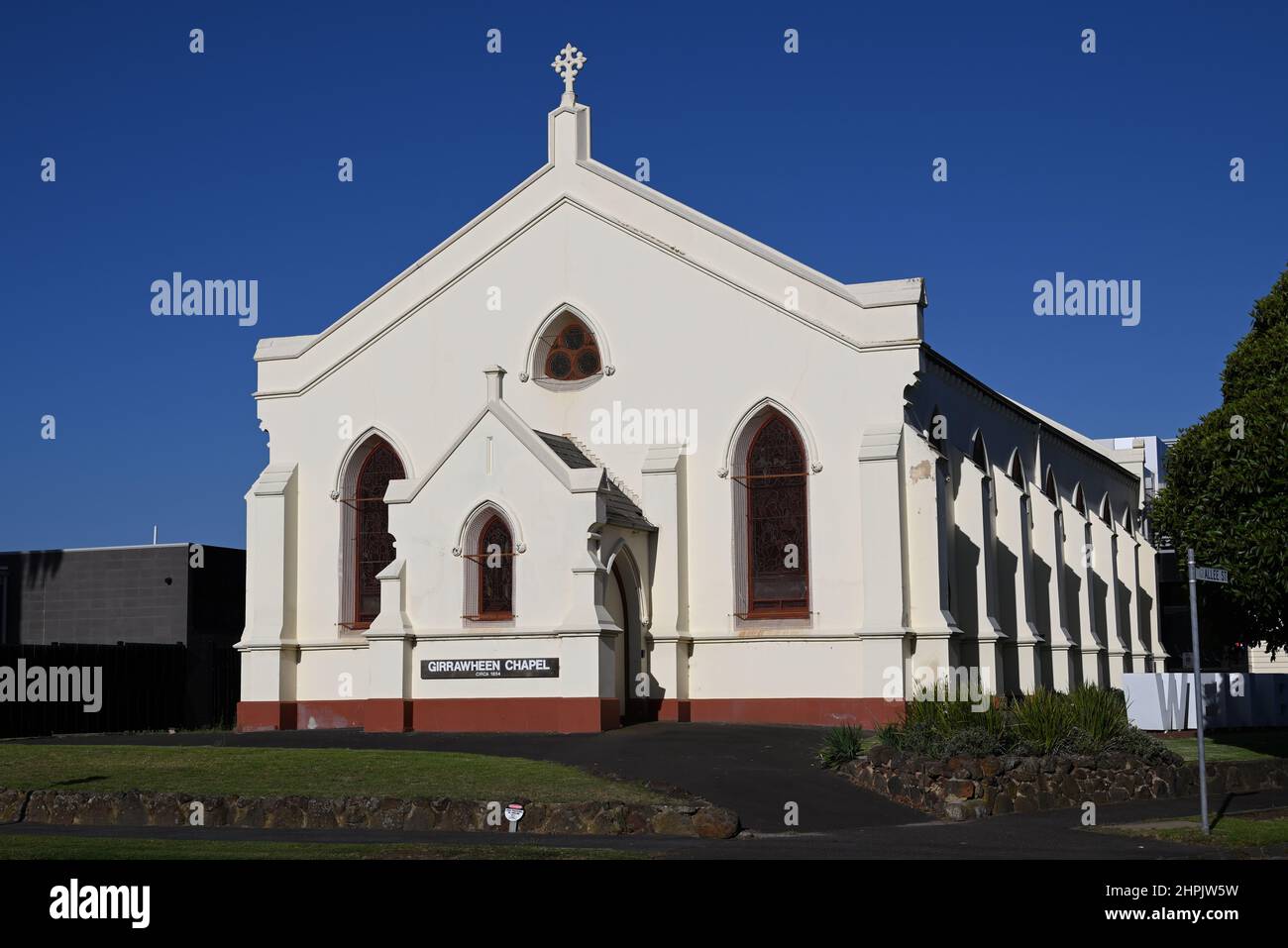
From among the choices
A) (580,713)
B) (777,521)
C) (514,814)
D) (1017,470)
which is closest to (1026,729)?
(514,814)

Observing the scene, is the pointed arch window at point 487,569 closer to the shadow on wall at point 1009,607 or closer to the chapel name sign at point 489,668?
the chapel name sign at point 489,668

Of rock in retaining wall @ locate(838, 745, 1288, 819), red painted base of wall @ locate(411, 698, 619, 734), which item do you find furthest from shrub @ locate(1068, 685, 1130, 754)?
red painted base of wall @ locate(411, 698, 619, 734)

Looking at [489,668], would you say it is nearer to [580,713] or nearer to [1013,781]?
[580,713]

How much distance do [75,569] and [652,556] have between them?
→ 1984 cm

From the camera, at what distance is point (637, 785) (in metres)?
19.9

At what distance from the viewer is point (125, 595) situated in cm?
4047

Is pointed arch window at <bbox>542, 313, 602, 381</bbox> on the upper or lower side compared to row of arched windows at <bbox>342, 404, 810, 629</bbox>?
upper

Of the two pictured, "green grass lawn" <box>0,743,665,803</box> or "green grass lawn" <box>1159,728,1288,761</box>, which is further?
"green grass lawn" <box>1159,728,1288,761</box>

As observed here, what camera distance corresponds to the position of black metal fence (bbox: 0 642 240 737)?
108 feet

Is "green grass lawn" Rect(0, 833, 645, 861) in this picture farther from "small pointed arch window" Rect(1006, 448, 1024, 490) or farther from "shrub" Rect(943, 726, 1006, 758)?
"small pointed arch window" Rect(1006, 448, 1024, 490)

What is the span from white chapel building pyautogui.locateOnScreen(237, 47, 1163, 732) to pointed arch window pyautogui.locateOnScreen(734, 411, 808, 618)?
1.8 inches

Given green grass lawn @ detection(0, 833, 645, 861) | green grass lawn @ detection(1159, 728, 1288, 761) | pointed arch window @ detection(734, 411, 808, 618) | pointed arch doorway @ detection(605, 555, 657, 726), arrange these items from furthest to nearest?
1. pointed arch window @ detection(734, 411, 808, 618)
2. pointed arch doorway @ detection(605, 555, 657, 726)
3. green grass lawn @ detection(1159, 728, 1288, 761)
4. green grass lawn @ detection(0, 833, 645, 861)

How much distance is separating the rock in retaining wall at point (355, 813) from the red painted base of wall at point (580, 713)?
27.5 ft
